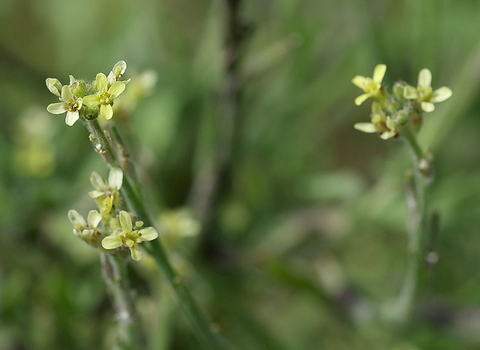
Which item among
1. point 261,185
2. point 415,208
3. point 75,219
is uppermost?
point 261,185

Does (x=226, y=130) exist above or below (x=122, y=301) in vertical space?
above

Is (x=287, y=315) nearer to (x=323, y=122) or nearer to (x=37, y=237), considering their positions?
(x=323, y=122)

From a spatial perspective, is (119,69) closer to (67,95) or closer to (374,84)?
(67,95)

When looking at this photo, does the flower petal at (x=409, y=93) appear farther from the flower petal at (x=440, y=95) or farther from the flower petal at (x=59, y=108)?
the flower petal at (x=59, y=108)

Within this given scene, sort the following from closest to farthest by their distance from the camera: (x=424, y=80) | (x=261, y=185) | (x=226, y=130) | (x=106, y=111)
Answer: (x=106, y=111) → (x=424, y=80) → (x=226, y=130) → (x=261, y=185)

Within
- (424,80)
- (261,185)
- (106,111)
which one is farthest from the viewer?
(261,185)

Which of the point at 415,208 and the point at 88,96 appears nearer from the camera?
the point at 88,96

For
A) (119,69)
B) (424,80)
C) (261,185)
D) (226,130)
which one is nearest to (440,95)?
(424,80)
